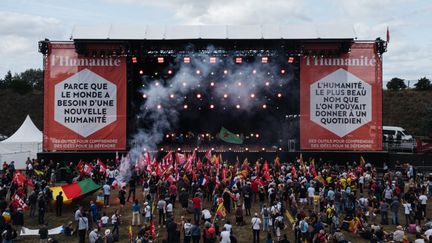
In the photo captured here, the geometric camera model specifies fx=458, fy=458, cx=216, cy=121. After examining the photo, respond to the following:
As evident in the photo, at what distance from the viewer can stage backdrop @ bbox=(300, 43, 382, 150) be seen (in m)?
29.8

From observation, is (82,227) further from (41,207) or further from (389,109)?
(389,109)

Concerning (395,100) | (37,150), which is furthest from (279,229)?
(395,100)

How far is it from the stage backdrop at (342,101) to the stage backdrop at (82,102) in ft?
40.1

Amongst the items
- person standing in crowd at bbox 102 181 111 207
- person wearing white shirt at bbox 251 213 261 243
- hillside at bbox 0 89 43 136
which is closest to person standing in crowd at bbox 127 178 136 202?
person standing in crowd at bbox 102 181 111 207

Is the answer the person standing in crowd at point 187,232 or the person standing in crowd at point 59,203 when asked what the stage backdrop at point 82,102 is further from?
the person standing in crowd at point 187,232

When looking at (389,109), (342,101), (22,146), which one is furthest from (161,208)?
(389,109)

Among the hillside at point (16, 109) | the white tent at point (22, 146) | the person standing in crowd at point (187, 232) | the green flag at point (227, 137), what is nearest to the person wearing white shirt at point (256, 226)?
the person standing in crowd at point (187, 232)

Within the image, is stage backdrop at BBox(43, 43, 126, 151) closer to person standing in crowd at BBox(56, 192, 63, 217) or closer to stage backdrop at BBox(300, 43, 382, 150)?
person standing in crowd at BBox(56, 192, 63, 217)

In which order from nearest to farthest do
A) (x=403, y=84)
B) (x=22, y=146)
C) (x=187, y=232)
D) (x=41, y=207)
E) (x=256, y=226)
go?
1. (x=187, y=232)
2. (x=256, y=226)
3. (x=41, y=207)
4. (x=22, y=146)
5. (x=403, y=84)

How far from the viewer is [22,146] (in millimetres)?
34312

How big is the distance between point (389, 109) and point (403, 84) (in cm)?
757

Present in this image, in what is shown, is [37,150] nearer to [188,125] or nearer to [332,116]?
[188,125]

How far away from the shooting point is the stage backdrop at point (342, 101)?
2981 centimetres

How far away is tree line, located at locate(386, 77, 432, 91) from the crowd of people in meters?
36.4
